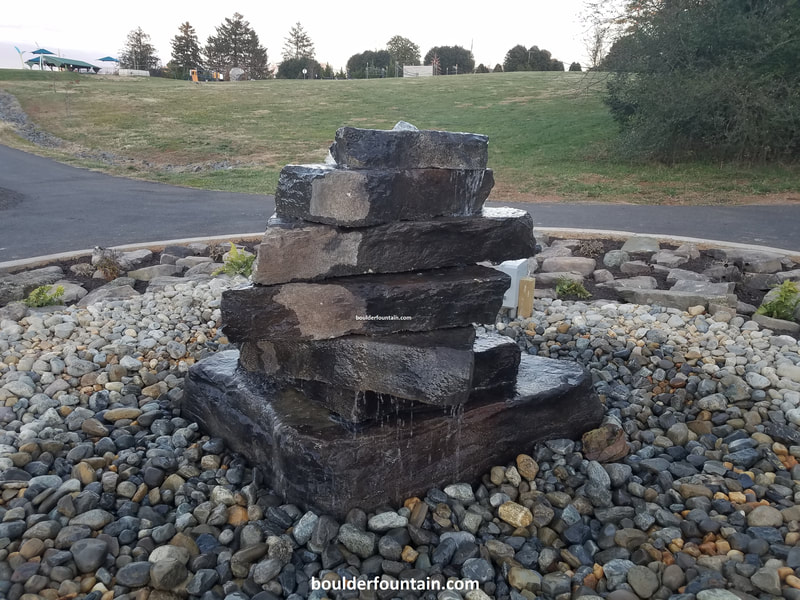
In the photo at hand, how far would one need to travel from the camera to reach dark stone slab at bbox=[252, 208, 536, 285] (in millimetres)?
3227

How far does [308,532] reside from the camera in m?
3.02

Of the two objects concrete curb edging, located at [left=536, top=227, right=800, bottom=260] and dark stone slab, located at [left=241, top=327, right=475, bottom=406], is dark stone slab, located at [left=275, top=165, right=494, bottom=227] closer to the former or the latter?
dark stone slab, located at [left=241, top=327, right=475, bottom=406]

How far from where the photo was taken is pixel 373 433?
10.6 feet

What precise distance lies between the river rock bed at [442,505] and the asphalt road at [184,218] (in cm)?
511

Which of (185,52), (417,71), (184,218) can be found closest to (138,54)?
(185,52)

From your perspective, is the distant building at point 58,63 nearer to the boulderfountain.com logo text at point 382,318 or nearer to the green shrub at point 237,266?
the green shrub at point 237,266

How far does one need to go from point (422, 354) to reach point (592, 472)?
3.90ft

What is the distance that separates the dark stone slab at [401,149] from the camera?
315cm

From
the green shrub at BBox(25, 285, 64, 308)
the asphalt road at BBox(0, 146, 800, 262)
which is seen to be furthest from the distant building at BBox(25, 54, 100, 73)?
the green shrub at BBox(25, 285, 64, 308)

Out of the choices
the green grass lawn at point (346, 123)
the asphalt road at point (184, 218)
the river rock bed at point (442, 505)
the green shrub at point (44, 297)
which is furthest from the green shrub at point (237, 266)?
the green grass lawn at point (346, 123)

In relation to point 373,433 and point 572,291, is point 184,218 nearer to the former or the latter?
point 572,291

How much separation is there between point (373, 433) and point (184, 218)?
30.3ft

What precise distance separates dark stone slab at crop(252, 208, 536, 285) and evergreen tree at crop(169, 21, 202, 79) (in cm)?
6337

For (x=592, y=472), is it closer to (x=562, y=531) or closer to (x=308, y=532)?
(x=562, y=531)
